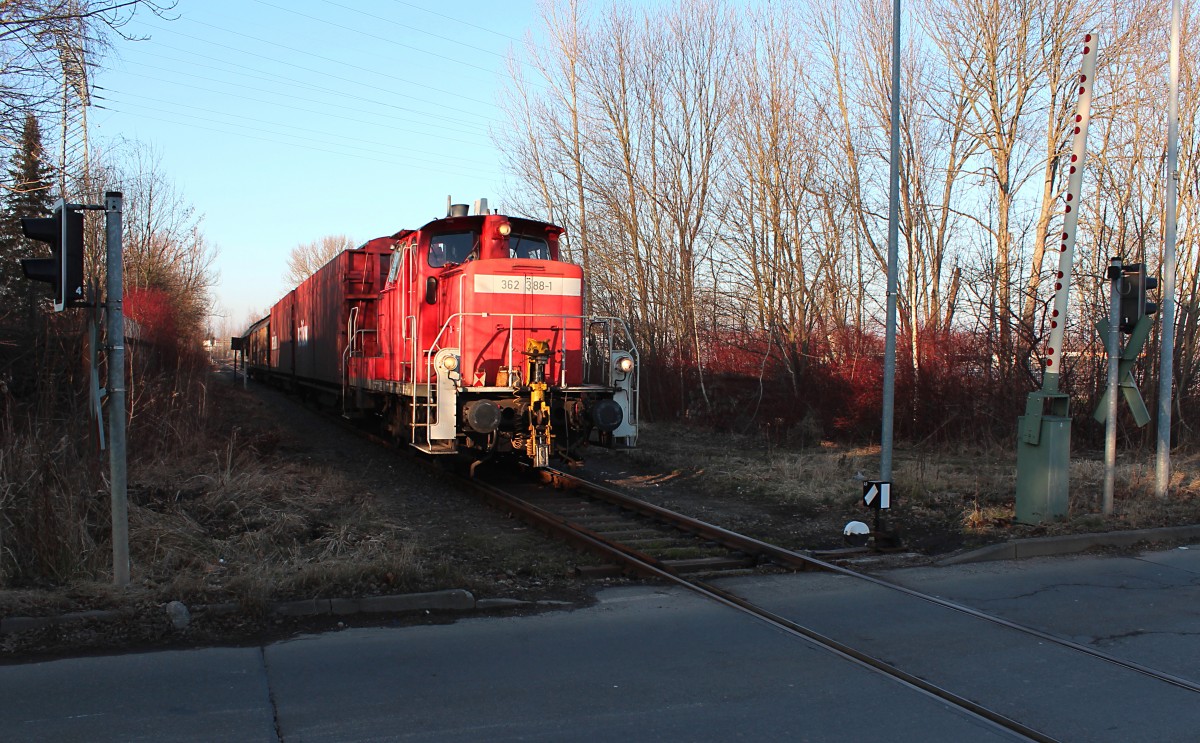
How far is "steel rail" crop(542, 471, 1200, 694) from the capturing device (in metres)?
4.98

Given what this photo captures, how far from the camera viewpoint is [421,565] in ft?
21.7

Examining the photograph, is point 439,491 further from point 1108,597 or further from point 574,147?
point 574,147

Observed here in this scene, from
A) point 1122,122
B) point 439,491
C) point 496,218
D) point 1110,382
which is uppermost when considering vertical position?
point 1122,122

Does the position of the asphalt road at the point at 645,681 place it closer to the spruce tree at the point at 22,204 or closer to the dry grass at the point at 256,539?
the dry grass at the point at 256,539

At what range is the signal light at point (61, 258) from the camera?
5.62m

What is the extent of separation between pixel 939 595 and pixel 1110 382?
13.4 ft

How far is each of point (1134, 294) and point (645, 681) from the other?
734 cm

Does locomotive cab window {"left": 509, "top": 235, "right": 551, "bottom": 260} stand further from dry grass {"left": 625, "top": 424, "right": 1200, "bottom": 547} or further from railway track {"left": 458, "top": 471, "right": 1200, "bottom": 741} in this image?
dry grass {"left": 625, "top": 424, "right": 1200, "bottom": 547}

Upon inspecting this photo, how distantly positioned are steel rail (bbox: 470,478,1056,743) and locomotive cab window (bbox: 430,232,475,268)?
3287mm

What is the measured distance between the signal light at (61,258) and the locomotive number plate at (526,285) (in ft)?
18.0

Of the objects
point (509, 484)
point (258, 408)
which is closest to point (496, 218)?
point (509, 484)

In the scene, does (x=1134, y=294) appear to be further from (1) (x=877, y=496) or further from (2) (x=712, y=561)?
(2) (x=712, y=561)

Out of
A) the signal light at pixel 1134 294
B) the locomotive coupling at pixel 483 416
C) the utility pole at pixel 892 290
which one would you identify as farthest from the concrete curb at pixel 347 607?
the signal light at pixel 1134 294

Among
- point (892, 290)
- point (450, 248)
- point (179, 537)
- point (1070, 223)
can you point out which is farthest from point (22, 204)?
point (1070, 223)
